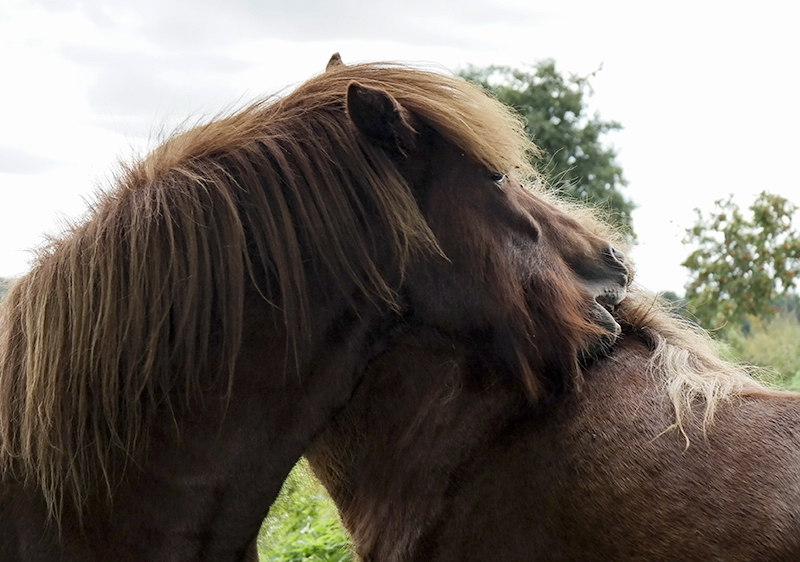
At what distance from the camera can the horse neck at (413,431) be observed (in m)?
1.88

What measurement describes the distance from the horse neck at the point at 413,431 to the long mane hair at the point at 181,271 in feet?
0.87

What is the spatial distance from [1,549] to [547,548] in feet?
3.93

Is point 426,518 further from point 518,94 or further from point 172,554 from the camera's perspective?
point 518,94

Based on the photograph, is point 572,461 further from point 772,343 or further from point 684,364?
point 772,343

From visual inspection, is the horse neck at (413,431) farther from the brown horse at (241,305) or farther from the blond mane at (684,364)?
the blond mane at (684,364)

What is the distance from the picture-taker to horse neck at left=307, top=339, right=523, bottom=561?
6.18ft

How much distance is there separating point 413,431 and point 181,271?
2.45 feet

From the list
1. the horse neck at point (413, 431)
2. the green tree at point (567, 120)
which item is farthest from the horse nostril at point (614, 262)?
the green tree at point (567, 120)

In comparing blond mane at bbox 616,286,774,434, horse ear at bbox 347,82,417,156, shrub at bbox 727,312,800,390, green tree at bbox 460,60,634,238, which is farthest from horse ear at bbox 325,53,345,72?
green tree at bbox 460,60,634,238

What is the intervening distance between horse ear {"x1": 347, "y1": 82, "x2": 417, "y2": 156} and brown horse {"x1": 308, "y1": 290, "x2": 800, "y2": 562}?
466 millimetres

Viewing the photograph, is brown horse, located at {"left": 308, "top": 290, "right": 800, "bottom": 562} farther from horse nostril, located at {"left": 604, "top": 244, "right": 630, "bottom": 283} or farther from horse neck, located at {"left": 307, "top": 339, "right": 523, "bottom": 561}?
horse nostril, located at {"left": 604, "top": 244, "right": 630, "bottom": 283}

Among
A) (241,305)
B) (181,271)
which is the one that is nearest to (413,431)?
(241,305)

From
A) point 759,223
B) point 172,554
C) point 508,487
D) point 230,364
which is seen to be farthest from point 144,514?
point 759,223

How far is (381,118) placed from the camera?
5.41 ft
